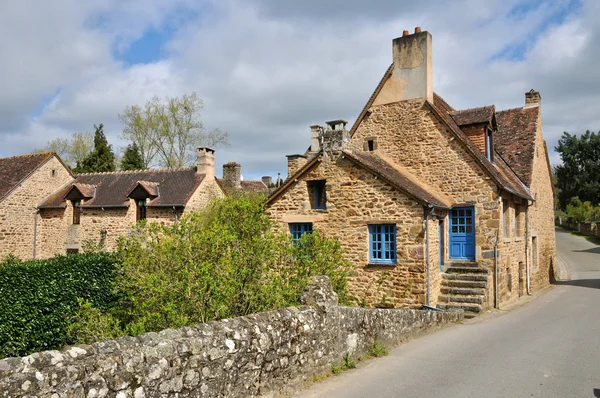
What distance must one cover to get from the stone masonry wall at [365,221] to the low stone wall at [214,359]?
6536 millimetres

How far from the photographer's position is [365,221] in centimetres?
1505

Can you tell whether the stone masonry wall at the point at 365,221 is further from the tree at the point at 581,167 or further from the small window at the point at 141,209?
the tree at the point at 581,167

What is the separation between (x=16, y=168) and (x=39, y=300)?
15.9 meters

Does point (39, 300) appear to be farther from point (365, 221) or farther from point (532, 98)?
point (532, 98)

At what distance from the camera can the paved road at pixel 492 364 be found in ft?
21.9

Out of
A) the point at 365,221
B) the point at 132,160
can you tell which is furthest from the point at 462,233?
the point at 132,160

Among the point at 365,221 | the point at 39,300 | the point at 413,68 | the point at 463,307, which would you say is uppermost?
the point at 413,68

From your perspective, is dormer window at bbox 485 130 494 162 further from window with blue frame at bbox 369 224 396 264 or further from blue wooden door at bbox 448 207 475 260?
window with blue frame at bbox 369 224 396 264

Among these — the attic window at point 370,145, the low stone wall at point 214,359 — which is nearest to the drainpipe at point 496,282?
the attic window at point 370,145

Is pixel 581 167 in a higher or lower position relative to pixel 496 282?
higher

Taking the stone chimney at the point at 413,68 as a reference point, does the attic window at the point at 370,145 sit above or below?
below

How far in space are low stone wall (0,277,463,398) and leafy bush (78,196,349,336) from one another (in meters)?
1.07

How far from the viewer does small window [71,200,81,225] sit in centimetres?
2542

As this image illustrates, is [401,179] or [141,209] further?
[141,209]
